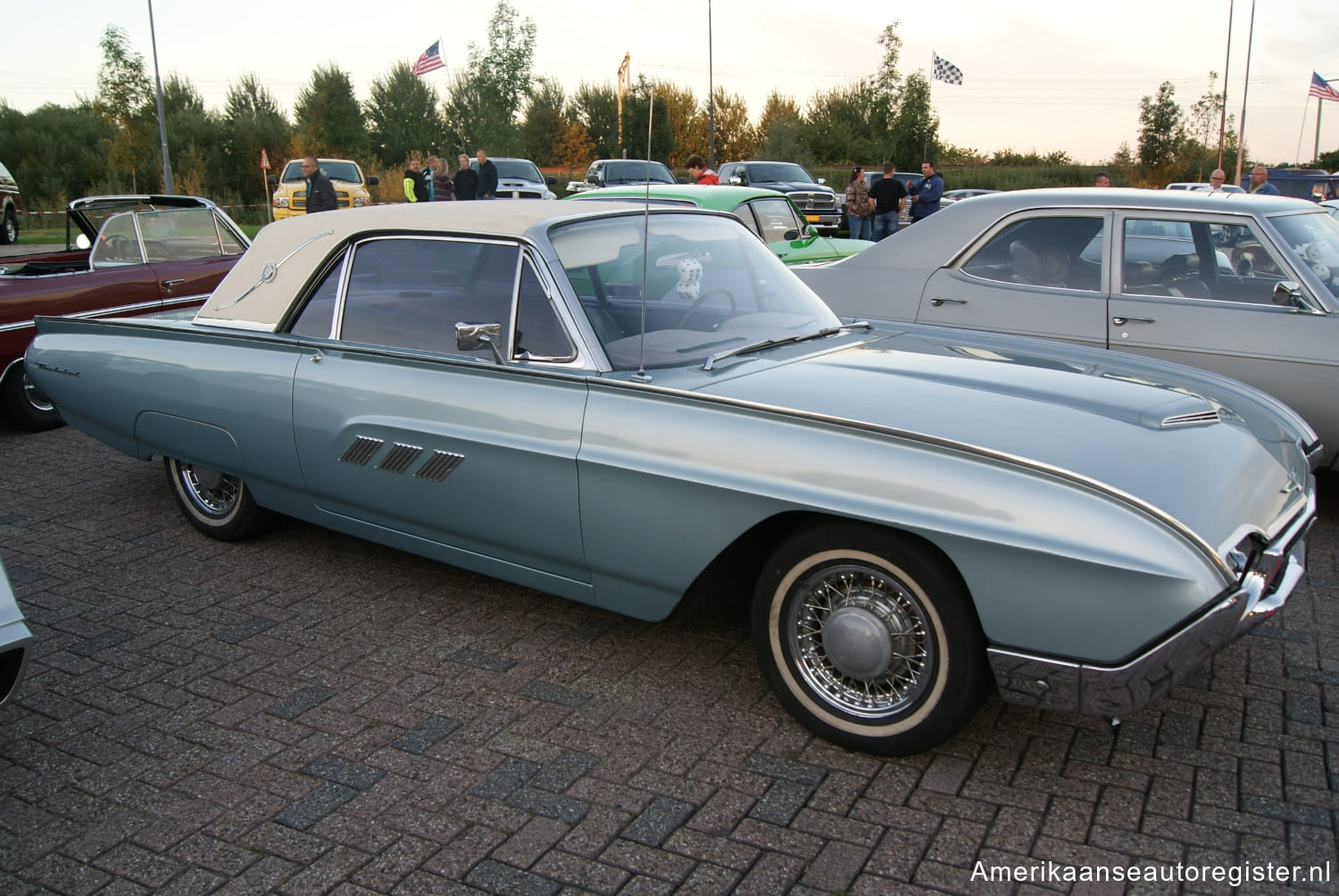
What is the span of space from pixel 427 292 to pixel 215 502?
170 cm

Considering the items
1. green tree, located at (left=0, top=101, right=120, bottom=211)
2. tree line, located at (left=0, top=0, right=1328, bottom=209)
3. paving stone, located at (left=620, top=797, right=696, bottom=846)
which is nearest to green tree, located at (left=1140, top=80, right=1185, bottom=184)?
tree line, located at (left=0, top=0, right=1328, bottom=209)

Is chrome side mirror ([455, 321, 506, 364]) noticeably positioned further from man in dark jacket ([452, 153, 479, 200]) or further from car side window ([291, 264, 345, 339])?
man in dark jacket ([452, 153, 479, 200])

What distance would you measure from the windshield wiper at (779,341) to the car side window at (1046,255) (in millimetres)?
1732

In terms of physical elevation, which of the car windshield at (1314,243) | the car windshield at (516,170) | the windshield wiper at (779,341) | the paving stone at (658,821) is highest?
the car windshield at (516,170)

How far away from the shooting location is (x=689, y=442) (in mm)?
2982

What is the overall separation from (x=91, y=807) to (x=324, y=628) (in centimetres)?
117

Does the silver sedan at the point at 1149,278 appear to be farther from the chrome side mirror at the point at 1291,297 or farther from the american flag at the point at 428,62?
the american flag at the point at 428,62

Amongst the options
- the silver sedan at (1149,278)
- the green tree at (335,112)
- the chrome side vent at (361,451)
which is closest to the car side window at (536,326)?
the chrome side vent at (361,451)

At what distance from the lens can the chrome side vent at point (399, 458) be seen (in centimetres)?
360

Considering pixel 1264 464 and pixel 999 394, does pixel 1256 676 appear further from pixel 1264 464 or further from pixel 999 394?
pixel 999 394

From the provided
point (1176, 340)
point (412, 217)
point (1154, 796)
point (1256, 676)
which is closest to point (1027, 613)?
point (1154, 796)

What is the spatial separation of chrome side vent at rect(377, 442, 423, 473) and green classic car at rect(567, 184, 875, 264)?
5.71 meters

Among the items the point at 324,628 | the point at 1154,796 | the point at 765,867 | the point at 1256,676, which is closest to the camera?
the point at 765,867

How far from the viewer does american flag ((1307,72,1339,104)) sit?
2475 centimetres
